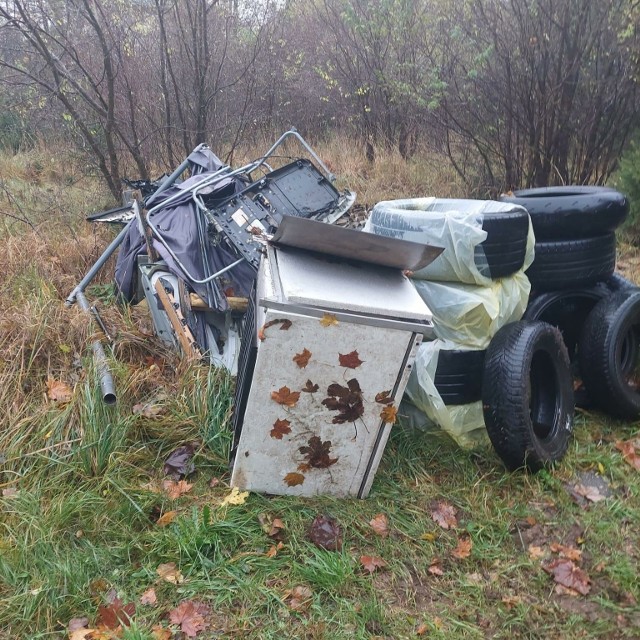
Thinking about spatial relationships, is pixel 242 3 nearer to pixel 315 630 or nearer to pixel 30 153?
pixel 30 153

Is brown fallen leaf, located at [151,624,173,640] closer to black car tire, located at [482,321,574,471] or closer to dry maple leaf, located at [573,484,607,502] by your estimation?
black car tire, located at [482,321,574,471]

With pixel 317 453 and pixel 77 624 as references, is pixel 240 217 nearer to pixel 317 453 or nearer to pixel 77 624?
pixel 317 453

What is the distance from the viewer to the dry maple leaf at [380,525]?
2.46m

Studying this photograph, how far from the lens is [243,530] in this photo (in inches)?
94.6

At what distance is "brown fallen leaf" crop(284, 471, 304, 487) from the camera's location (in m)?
2.52

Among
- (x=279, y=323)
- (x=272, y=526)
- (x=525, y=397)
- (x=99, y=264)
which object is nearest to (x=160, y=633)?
(x=272, y=526)

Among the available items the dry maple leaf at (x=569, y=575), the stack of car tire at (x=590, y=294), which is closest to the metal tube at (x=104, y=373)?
the dry maple leaf at (x=569, y=575)

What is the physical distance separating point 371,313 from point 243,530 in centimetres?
108

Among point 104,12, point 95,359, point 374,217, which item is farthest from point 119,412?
point 104,12

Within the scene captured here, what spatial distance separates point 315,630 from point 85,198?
226 inches

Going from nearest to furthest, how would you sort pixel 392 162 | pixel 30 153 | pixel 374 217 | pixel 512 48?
pixel 374 217 < pixel 512 48 < pixel 392 162 < pixel 30 153

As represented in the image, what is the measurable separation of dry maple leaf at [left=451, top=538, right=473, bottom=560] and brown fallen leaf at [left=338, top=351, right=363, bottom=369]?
912mm

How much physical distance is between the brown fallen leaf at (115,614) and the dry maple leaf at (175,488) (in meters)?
0.56

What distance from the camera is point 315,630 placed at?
6.61 ft
